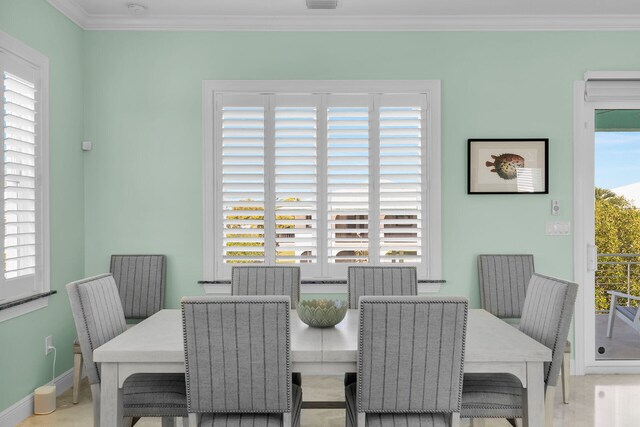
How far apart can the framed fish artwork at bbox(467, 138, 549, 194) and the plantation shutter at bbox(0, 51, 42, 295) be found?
3.08 meters

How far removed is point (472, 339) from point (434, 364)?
1.39ft

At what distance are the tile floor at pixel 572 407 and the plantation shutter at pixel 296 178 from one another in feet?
3.32

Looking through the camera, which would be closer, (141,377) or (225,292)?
(141,377)

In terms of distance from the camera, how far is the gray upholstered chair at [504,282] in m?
3.79

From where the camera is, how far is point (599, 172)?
13.5 feet

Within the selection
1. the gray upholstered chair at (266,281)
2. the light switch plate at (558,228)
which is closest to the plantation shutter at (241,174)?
the gray upholstered chair at (266,281)

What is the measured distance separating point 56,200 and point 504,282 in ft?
10.8

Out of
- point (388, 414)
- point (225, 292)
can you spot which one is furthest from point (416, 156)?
point (388, 414)

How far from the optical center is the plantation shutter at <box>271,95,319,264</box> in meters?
4.00

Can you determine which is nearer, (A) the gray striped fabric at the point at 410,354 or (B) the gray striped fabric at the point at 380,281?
(A) the gray striped fabric at the point at 410,354

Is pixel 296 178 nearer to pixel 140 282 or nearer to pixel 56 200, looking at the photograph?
pixel 140 282

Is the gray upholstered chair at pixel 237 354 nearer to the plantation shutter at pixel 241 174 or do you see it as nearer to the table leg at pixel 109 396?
the table leg at pixel 109 396

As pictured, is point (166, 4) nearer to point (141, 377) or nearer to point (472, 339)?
point (141, 377)

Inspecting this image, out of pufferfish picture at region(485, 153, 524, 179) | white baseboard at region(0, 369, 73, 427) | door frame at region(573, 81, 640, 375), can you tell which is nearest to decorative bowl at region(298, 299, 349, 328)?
white baseboard at region(0, 369, 73, 427)
